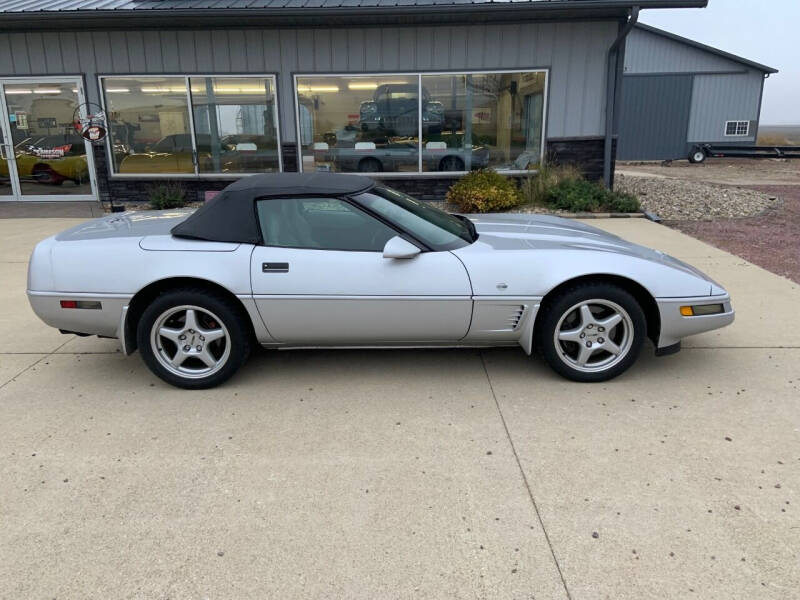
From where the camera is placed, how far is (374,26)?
1085 centimetres

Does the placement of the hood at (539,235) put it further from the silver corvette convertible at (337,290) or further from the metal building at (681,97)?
the metal building at (681,97)

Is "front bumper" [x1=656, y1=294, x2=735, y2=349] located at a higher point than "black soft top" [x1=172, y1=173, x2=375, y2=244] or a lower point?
lower

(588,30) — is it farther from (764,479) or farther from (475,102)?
(764,479)

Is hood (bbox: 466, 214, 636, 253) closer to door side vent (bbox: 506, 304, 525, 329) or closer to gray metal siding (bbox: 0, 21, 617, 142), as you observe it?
door side vent (bbox: 506, 304, 525, 329)

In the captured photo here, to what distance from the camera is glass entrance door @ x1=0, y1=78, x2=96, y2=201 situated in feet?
37.8

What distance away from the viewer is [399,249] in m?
3.59

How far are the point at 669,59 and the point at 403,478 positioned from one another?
2808 cm

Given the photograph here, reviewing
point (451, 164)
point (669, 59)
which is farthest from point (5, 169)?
point (669, 59)

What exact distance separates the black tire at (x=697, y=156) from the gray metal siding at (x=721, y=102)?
129cm

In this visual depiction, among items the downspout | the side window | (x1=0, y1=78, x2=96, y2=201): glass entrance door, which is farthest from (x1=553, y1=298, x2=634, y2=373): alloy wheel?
(x1=0, y1=78, x2=96, y2=201): glass entrance door

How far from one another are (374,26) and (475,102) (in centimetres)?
224

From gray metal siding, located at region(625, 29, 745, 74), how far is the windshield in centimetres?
2531

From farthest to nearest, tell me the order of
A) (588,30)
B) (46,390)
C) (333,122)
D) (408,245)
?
(333,122) < (588,30) < (46,390) < (408,245)

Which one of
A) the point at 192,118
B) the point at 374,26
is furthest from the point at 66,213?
the point at 374,26
